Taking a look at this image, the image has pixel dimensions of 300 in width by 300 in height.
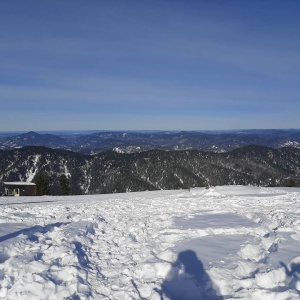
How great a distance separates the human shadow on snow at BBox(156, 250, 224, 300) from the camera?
5.76 meters

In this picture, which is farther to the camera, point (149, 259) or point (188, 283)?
point (149, 259)

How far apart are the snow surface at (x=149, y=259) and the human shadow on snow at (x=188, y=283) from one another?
0.02 m

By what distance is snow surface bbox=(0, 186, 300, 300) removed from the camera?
18.9ft

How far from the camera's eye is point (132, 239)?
974 centimetres

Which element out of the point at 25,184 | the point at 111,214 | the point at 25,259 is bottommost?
the point at 25,184

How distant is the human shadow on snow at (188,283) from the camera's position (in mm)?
5762

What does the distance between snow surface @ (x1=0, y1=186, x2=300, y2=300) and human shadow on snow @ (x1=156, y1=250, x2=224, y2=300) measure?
18 millimetres

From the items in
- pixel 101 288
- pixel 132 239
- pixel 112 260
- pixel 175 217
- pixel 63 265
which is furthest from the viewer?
pixel 175 217

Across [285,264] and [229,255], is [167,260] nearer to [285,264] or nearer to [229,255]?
[229,255]

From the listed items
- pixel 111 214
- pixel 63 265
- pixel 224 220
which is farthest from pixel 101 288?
pixel 111 214

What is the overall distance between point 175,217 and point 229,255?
20.0ft

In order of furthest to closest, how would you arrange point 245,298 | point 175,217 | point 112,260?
point 175,217, point 112,260, point 245,298

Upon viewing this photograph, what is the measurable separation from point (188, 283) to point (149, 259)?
1.56 m

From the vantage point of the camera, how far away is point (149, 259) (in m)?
7.70
